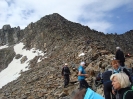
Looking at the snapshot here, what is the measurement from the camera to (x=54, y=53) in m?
38.4


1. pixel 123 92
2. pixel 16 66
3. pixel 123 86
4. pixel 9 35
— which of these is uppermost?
pixel 9 35

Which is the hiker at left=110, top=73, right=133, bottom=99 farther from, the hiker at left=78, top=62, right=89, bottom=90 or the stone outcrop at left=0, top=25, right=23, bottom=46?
the stone outcrop at left=0, top=25, right=23, bottom=46

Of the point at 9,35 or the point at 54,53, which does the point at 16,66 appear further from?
the point at 9,35

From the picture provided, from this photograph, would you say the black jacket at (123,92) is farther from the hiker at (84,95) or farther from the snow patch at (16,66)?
the snow patch at (16,66)

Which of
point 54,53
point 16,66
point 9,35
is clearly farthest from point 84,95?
point 9,35

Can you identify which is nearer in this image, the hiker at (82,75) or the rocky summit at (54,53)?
the hiker at (82,75)

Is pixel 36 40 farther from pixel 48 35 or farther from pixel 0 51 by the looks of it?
pixel 0 51

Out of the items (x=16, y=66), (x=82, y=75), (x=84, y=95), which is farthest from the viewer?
(x=16, y=66)

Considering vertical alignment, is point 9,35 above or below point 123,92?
above

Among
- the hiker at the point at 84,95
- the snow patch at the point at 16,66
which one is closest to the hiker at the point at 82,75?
the hiker at the point at 84,95

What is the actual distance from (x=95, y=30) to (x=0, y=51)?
2536cm

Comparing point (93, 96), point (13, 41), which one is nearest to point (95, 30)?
point (13, 41)

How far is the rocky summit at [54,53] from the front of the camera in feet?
67.6

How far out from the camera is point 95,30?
5744 centimetres
